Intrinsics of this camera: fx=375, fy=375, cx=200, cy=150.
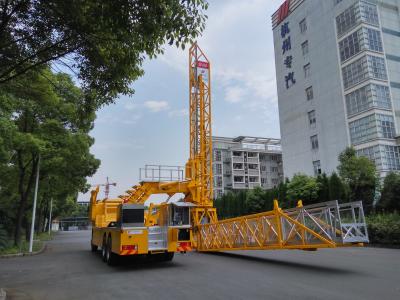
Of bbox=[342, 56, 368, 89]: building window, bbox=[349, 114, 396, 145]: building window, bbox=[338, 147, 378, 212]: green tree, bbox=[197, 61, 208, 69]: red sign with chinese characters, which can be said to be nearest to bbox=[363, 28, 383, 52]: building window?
bbox=[342, 56, 368, 89]: building window

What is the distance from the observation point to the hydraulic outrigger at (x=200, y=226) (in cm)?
1174

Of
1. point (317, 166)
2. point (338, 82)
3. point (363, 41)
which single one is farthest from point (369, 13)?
point (317, 166)

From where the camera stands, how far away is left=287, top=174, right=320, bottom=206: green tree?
33.0m

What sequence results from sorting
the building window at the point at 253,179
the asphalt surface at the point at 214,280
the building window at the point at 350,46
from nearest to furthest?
1. the asphalt surface at the point at 214,280
2. the building window at the point at 350,46
3. the building window at the point at 253,179

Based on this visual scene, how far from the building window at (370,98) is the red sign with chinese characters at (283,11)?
19.4 metres

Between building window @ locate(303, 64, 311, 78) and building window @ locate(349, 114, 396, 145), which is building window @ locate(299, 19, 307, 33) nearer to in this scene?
building window @ locate(303, 64, 311, 78)

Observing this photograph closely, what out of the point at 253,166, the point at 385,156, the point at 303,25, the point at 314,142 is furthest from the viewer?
the point at 253,166

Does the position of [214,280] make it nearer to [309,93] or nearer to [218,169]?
[309,93]

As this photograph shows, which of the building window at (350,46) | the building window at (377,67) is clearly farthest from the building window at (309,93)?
the building window at (377,67)

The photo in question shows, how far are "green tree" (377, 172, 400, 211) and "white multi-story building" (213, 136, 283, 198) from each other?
5984 centimetres

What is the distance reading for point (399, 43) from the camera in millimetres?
44094

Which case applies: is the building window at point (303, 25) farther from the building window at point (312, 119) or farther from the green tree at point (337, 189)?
the green tree at point (337, 189)

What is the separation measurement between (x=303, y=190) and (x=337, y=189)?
292cm

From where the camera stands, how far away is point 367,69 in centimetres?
4072
